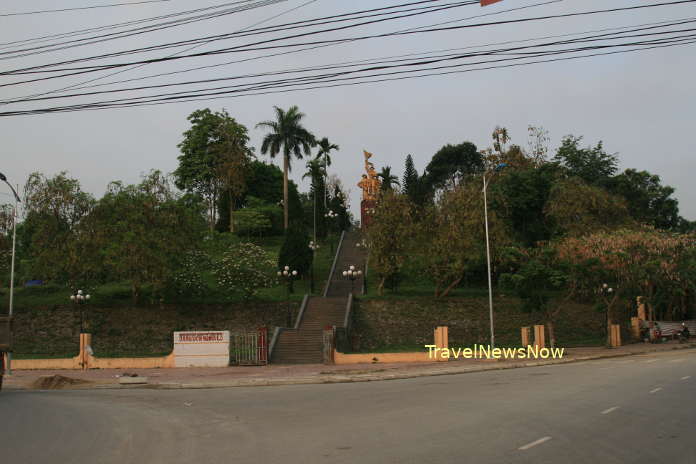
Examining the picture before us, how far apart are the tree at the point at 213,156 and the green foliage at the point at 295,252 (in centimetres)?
1712

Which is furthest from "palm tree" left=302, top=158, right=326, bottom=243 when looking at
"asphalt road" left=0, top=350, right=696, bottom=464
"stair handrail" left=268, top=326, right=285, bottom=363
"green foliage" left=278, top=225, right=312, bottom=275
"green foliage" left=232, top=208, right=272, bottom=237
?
"asphalt road" left=0, top=350, right=696, bottom=464

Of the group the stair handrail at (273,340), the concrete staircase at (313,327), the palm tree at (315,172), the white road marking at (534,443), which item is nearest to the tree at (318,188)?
the palm tree at (315,172)

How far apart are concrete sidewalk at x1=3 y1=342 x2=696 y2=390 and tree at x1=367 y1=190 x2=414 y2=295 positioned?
13.5 meters

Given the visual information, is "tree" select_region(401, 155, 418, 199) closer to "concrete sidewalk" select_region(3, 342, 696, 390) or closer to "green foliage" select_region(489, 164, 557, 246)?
"green foliage" select_region(489, 164, 557, 246)

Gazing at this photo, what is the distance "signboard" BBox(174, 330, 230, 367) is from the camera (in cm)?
3189

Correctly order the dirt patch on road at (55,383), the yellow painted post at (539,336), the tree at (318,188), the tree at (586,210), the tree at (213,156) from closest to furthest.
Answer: the dirt patch on road at (55,383), the yellow painted post at (539,336), the tree at (586,210), the tree at (213,156), the tree at (318,188)

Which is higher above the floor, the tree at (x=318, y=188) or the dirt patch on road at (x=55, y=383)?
the tree at (x=318, y=188)

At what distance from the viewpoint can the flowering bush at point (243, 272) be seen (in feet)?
148

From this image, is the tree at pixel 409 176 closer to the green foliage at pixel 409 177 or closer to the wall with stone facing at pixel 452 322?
the green foliage at pixel 409 177

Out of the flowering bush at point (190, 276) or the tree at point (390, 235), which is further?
the tree at point (390, 235)

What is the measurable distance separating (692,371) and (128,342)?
31242 mm

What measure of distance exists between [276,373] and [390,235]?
18.0 m

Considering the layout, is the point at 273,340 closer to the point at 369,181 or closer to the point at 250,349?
the point at 250,349

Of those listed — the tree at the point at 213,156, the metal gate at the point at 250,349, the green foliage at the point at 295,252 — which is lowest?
the metal gate at the point at 250,349
